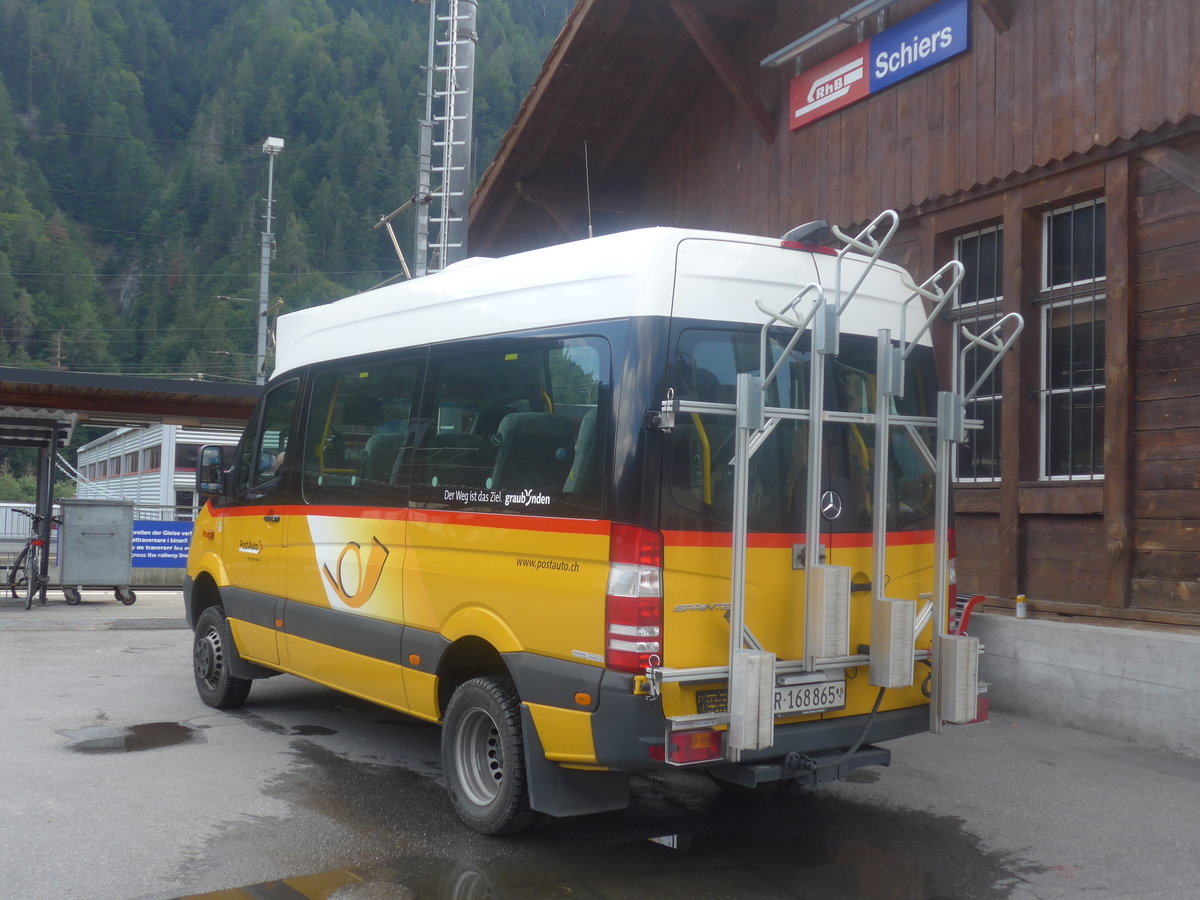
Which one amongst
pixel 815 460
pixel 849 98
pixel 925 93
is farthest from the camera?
pixel 849 98

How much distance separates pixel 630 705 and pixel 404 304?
2.89 meters

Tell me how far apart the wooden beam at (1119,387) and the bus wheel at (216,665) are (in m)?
6.09

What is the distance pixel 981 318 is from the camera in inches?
390

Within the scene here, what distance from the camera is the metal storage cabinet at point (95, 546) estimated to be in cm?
1547

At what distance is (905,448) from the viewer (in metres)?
5.72

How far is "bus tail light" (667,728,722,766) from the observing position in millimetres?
4738

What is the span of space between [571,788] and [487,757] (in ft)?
2.32

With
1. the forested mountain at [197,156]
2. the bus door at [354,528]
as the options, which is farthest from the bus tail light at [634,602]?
the forested mountain at [197,156]

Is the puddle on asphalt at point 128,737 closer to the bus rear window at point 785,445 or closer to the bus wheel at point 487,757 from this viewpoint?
the bus wheel at point 487,757

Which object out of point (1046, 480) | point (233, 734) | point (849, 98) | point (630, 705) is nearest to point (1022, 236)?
point (1046, 480)

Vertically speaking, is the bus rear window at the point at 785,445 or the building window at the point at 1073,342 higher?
the building window at the point at 1073,342

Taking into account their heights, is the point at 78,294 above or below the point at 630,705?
above

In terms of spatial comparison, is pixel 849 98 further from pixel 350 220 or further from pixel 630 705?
pixel 350 220

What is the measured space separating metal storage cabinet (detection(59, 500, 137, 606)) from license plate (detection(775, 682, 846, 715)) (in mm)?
12513
